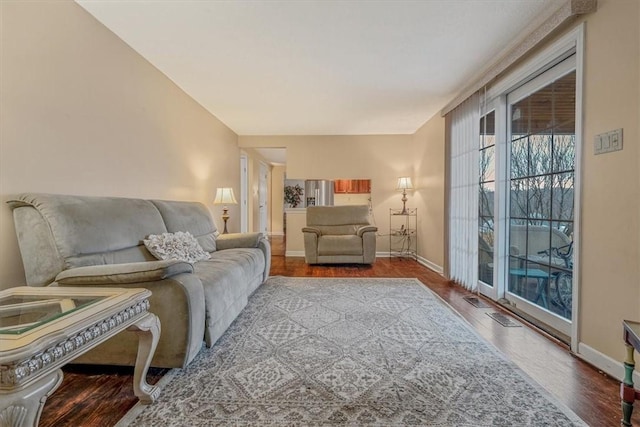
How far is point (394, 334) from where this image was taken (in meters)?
2.06

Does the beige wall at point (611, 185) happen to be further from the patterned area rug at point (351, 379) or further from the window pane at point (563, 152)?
→ the patterned area rug at point (351, 379)

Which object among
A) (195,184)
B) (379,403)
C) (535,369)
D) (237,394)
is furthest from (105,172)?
(535,369)

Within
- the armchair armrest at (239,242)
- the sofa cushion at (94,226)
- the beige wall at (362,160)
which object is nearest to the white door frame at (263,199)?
the beige wall at (362,160)

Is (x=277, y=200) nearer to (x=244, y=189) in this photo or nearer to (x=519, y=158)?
(x=244, y=189)

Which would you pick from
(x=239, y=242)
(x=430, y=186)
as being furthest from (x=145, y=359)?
(x=430, y=186)

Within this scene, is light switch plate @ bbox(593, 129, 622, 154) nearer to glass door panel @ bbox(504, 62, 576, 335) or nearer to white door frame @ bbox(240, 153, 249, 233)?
glass door panel @ bbox(504, 62, 576, 335)

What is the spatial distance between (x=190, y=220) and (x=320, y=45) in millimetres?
2048

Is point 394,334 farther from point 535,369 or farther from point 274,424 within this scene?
point 274,424

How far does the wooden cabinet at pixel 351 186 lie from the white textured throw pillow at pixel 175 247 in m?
3.36

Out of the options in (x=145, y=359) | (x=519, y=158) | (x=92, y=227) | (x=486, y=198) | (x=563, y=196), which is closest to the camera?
(x=145, y=359)

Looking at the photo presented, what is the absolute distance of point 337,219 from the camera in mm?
4953

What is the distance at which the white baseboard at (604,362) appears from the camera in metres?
1.49

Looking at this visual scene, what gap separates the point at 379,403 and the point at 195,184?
10.9ft

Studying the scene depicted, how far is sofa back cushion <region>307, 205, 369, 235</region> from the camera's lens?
492 cm
